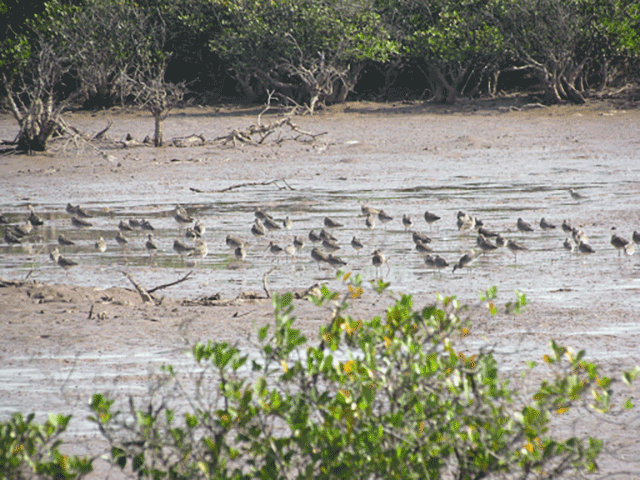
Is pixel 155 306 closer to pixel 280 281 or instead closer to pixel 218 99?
pixel 280 281

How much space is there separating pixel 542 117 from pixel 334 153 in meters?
9.50

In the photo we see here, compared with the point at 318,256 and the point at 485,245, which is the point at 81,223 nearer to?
the point at 318,256

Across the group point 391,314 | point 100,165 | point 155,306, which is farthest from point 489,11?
point 391,314

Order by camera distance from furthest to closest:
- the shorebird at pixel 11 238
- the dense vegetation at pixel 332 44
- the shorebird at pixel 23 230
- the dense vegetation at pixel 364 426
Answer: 1. the dense vegetation at pixel 332 44
2. the shorebird at pixel 23 230
3. the shorebird at pixel 11 238
4. the dense vegetation at pixel 364 426

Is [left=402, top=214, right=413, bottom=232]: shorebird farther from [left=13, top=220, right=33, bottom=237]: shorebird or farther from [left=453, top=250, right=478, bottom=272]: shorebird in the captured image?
[left=13, top=220, right=33, bottom=237]: shorebird

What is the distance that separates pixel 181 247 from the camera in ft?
40.9

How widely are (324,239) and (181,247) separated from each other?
1993mm

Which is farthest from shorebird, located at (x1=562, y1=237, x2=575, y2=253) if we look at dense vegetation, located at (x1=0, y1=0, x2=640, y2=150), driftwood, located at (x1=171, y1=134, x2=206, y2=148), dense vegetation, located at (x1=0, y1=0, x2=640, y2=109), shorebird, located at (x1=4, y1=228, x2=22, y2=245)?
dense vegetation, located at (x1=0, y1=0, x2=640, y2=109)

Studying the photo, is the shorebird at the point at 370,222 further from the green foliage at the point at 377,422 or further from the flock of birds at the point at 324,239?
the green foliage at the point at 377,422

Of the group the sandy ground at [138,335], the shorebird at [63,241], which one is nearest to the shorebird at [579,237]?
the sandy ground at [138,335]

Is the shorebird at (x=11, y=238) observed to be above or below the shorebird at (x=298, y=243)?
below

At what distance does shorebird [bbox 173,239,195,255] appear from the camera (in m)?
12.4

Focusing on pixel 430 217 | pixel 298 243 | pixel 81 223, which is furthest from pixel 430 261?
pixel 81 223

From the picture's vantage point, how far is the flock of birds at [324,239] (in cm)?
1151
